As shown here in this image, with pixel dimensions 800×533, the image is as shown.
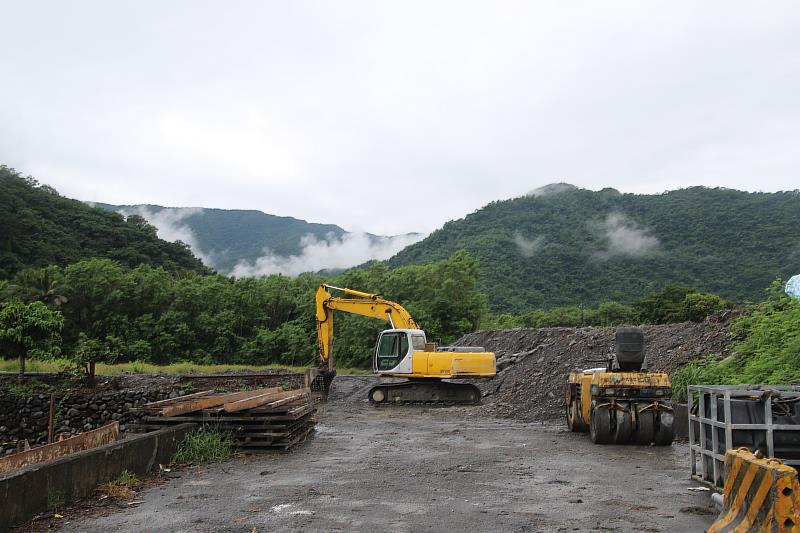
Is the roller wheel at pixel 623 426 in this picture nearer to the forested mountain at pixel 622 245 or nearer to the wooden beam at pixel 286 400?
the wooden beam at pixel 286 400

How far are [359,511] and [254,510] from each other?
1105mm

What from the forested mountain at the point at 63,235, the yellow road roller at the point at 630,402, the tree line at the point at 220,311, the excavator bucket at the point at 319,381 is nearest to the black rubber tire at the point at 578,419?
the yellow road roller at the point at 630,402

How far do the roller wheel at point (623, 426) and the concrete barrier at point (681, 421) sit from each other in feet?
5.76

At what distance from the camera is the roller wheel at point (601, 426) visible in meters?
12.1

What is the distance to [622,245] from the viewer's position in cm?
7519

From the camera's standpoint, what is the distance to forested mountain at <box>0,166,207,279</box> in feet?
190

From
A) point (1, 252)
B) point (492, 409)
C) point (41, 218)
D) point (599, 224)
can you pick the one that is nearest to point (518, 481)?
point (492, 409)

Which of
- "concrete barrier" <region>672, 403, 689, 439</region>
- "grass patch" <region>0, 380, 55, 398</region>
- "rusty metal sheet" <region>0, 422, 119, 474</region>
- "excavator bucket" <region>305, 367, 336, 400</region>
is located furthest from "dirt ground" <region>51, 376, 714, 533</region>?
"grass patch" <region>0, 380, 55, 398</region>

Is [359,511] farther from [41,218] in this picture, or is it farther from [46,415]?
[41,218]

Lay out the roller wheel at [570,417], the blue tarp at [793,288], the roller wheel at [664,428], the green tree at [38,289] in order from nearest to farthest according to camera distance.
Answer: the roller wheel at [664,428]
the roller wheel at [570,417]
the blue tarp at [793,288]
the green tree at [38,289]

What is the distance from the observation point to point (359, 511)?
276 inches

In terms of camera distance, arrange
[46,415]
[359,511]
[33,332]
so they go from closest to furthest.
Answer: [359,511], [46,415], [33,332]

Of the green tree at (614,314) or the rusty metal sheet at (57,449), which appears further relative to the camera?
the green tree at (614,314)

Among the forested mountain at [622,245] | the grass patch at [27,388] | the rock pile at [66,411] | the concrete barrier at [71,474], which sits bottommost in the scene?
the rock pile at [66,411]
